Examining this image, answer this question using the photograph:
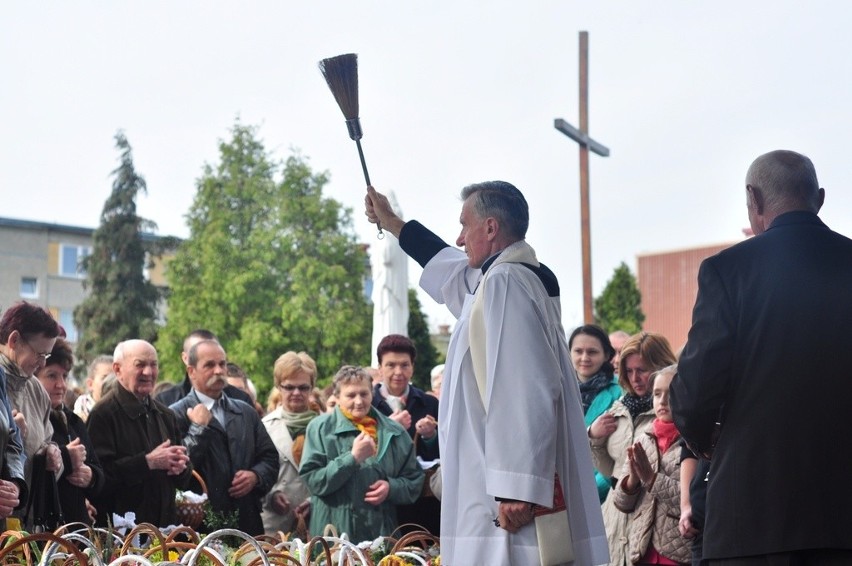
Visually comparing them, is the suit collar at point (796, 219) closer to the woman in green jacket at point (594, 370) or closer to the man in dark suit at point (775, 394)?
the man in dark suit at point (775, 394)

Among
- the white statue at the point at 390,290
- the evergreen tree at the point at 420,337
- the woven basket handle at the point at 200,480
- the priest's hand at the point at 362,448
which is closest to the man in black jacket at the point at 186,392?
the woven basket handle at the point at 200,480

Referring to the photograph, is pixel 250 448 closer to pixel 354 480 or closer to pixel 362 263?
pixel 354 480

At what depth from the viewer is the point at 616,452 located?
693cm

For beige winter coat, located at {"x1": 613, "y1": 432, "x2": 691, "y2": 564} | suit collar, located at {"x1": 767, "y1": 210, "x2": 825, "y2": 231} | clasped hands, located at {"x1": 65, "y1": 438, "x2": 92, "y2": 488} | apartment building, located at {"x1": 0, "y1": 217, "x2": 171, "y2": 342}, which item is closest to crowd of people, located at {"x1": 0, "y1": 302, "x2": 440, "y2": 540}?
clasped hands, located at {"x1": 65, "y1": 438, "x2": 92, "y2": 488}

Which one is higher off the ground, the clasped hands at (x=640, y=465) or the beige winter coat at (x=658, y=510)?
the clasped hands at (x=640, y=465)

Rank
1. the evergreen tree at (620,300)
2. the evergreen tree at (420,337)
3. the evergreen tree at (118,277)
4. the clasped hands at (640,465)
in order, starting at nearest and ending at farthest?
the clasped hands at (640,465) < the evergreen tree at (420,337) < the evergreen tree at (620,300) < the evergreen tree at (118,277)

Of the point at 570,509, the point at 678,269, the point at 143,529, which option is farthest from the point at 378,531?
Answer: the point at 678,269

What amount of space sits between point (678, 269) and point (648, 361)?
208 feet

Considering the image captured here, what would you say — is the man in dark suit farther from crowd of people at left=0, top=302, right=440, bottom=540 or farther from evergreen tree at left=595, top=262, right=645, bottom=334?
evergreen tree at left=595, top=262, right=645, bottom=334

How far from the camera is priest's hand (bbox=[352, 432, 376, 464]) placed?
7352 mm

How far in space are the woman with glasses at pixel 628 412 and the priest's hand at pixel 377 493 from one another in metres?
1.31

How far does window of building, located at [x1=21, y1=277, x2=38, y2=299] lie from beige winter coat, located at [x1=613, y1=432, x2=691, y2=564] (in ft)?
181

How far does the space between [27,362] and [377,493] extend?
2.34 meters

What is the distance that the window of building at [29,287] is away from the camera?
58500 millimetres
